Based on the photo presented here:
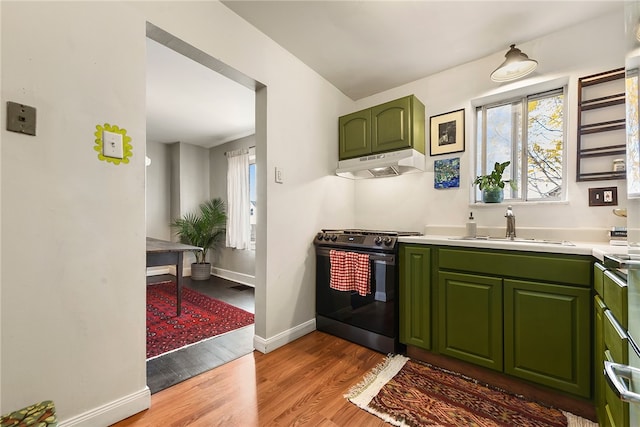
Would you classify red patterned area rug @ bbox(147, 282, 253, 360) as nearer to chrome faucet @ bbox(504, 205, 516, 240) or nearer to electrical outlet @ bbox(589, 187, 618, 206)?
chrome faucet @ bbox(504, 205, 516, 240)

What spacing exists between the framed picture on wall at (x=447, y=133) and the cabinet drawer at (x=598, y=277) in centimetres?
137

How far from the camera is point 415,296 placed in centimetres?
196

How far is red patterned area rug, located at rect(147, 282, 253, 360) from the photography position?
224cm

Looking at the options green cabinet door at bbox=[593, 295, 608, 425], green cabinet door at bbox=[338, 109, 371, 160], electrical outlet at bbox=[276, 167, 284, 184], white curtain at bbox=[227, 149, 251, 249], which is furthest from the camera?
white curtain at bbox=[227, 149, 251, 249]

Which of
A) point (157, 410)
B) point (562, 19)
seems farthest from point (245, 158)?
point (562, 19)

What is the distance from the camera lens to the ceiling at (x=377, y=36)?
5.83 ft

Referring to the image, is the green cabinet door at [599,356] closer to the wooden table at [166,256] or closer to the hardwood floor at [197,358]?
the hardwood floor at [197,358]

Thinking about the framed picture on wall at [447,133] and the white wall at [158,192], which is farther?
the white wall at [158,192]

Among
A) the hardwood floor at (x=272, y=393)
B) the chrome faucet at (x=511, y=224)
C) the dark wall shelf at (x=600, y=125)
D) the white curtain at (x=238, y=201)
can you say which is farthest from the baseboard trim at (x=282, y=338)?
the dark wall shelf at (x=600, y=125)

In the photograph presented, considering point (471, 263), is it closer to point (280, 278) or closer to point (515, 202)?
point (515, 202)

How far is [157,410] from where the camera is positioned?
56.6 inches

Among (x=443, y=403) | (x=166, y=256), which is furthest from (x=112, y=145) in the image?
(x=443, y=403)

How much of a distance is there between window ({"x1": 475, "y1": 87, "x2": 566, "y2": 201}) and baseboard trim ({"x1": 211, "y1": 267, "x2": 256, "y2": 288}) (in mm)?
3446

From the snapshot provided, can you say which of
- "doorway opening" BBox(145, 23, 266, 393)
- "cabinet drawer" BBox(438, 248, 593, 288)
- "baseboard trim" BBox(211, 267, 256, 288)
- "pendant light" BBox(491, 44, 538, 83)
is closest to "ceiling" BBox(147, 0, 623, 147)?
"doorway opening" BBox(145, 23, 266, 393)
